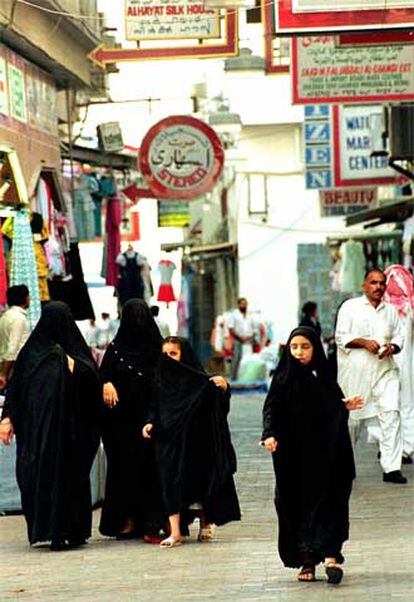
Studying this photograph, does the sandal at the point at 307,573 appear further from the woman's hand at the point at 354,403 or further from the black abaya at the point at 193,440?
the black abaya at the point at 193,440

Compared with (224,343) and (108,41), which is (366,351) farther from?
(224,343)

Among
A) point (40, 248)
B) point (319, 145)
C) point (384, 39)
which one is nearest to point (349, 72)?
point (384, 39)

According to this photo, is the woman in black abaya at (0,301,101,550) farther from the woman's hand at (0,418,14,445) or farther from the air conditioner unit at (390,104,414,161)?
the air conditioner unit at (390,104,414,161)

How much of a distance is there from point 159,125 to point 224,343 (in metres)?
13.0

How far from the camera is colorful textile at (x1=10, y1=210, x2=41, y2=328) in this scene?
16078 mm

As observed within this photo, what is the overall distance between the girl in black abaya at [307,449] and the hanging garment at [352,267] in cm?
2039

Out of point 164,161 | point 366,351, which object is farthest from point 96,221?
point 366,351

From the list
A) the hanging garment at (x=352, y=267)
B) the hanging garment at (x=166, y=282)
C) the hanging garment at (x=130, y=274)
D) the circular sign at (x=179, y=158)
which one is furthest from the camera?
the hanging garment at (x=166, y=282)

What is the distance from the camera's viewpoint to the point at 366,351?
48.7 ft

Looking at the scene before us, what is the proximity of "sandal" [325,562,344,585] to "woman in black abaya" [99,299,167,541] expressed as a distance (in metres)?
2.67

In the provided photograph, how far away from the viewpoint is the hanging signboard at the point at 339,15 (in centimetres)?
1350

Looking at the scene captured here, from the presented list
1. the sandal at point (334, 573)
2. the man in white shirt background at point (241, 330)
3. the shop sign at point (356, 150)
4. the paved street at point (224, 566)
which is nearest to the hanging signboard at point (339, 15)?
the paved street at point (224, 566)

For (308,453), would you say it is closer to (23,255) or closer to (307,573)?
(307,573)

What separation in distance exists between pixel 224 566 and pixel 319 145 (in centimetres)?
1718
